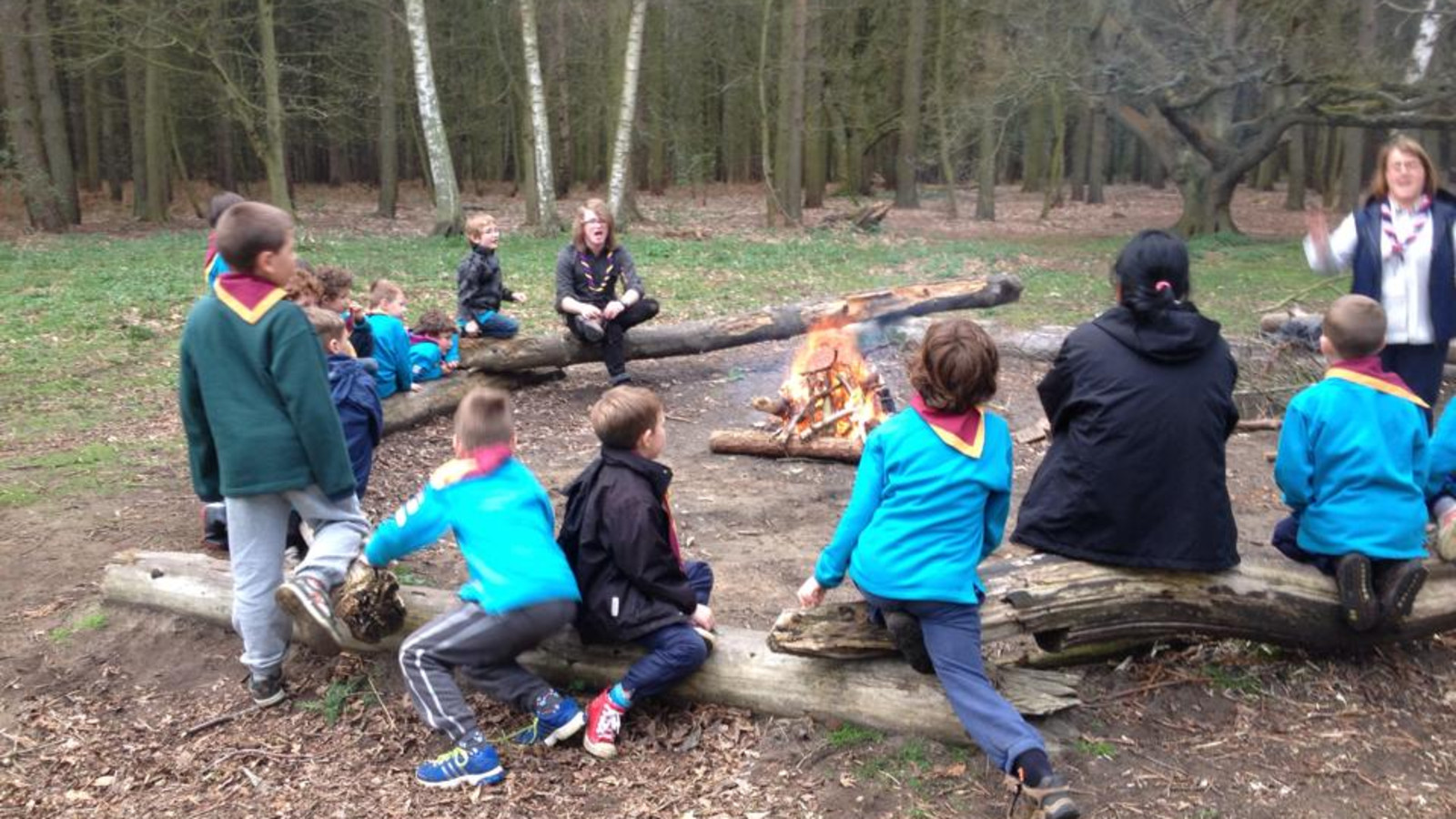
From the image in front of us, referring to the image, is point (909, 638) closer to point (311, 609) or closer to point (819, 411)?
point (311, 609)

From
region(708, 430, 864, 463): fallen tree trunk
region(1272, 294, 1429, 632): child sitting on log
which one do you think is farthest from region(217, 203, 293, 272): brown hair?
region(708, 430, 864, 463): fallen tree trunk

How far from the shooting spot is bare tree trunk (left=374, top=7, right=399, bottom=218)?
74.1 ft

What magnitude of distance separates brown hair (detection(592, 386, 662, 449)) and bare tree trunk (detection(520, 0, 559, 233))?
1572 centimetres

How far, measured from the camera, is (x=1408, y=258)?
16.9 feet

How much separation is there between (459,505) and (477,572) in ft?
0.76

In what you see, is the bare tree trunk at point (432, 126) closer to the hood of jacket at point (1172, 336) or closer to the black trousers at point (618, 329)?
the black trousers at point (618, 329)

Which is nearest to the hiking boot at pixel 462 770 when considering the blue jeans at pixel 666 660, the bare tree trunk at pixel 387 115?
the blue jeans at pixel 666 660

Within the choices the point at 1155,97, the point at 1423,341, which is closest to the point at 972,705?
the point at 1423,341

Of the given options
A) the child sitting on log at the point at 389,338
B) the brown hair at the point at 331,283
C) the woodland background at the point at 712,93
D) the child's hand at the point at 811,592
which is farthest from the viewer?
the woodland background at the point at 712,93

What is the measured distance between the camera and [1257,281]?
14.8 meters

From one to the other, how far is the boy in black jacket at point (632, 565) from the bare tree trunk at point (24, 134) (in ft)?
61.4

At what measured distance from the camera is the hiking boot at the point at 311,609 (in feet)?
12.9

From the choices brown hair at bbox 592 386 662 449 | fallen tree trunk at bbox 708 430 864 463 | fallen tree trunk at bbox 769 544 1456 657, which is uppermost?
brown hair at bbox 592 386 662 449

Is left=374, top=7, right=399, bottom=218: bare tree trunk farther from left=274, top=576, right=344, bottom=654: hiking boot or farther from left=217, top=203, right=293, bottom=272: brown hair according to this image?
left=274, top=576, right=344, bottom=654: hiking boot
